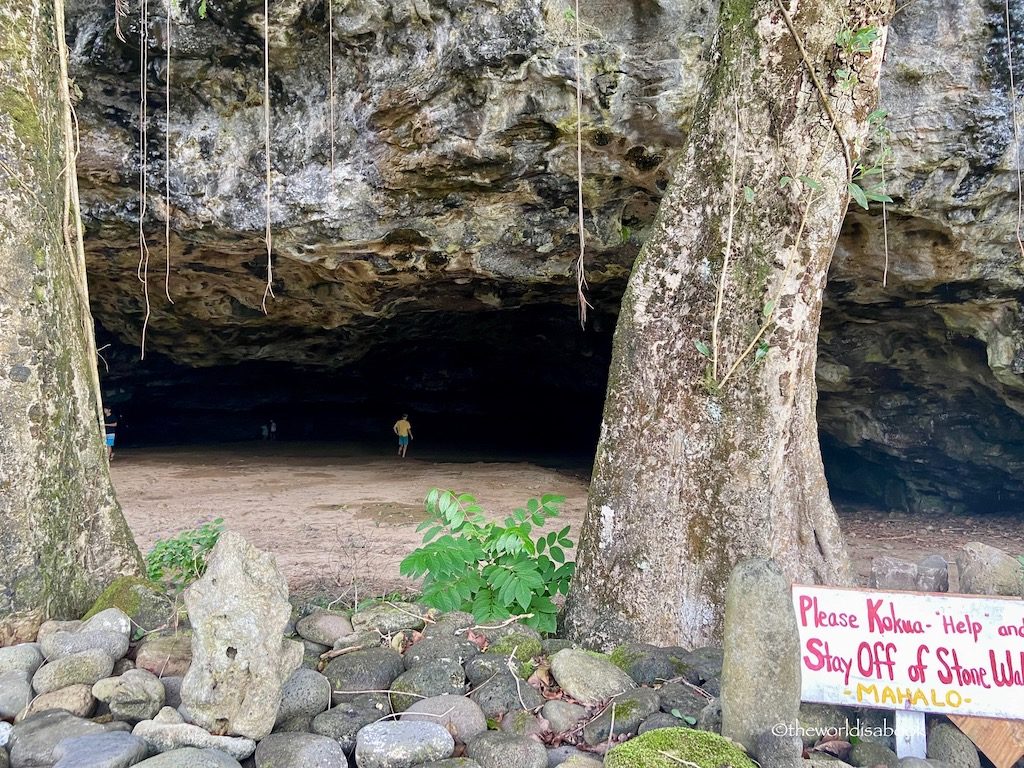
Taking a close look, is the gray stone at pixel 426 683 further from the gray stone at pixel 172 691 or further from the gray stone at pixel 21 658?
the gray stone at pixel 21 658

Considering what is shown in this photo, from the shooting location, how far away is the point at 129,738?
5.61 feet

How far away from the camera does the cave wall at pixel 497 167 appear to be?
5.62 metres

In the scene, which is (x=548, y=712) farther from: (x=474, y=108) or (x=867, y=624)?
(x=474, y=108)

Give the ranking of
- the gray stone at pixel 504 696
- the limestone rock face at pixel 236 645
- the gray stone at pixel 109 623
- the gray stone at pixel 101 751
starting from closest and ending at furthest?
the gray stone at pixel 101 751, the limestone rock face at pixel 236 645, the gray stone at pixel 504 696, the gray stone at pixel 109 623

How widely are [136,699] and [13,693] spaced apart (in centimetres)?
40

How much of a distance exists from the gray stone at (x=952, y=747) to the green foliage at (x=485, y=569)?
1384 millimetres

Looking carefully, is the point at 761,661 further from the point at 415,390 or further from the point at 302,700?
the point at 415,390

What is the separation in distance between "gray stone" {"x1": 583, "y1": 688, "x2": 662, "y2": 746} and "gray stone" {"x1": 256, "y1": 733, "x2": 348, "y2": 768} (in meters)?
0.71

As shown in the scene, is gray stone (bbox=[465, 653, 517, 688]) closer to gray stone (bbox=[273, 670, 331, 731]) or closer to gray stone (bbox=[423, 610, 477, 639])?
gray stone (bbox=[423, 610, 477, 639])

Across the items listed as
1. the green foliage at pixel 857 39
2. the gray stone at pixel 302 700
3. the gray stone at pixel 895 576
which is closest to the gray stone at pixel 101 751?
the gray stone at pixel 302 700

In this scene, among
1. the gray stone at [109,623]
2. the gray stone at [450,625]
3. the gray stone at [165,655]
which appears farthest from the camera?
the gray stone at [450,625]

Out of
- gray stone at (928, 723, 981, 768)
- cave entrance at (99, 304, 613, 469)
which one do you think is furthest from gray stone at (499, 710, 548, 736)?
cave entrance at (99, 304, 613, 469)

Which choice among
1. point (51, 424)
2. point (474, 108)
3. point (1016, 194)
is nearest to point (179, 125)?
point (474, 108)

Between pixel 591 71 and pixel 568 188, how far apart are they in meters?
1.27
